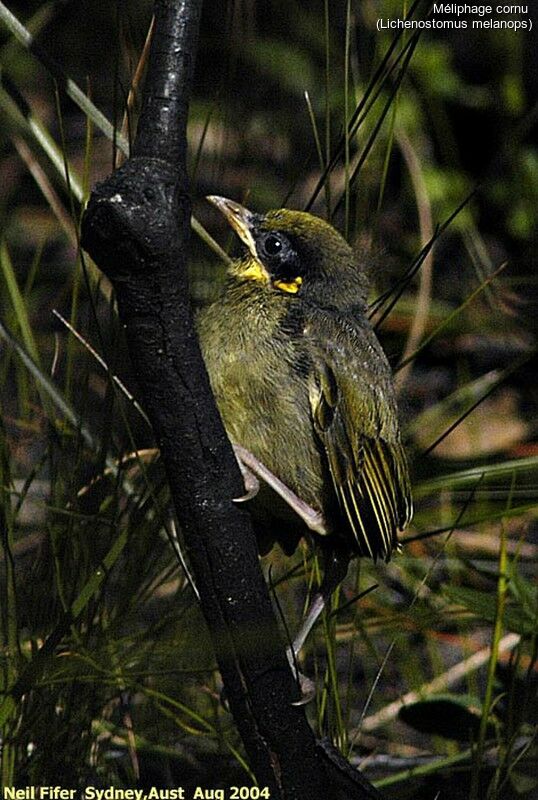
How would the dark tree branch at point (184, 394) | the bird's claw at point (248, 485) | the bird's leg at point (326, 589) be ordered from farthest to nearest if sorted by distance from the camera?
the bird's leg at point (326, 589)
the bird's claw at point (248, 485)
the dark tree branch at point (184, 394)

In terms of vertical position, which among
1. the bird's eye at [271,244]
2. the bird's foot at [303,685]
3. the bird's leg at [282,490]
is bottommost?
the bird's foot at [303,685]

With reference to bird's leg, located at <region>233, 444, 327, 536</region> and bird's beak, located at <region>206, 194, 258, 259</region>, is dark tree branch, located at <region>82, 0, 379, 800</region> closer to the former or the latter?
bird's leg, located at <region>233, 444, 327, 536</region>

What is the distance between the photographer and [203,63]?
4.02 meters

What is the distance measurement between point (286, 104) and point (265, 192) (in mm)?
274

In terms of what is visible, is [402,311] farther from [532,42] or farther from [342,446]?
[342,446]

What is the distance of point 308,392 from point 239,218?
0.27 meters

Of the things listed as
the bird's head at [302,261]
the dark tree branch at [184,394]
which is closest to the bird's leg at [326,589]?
the dark tree branch at [184,394]

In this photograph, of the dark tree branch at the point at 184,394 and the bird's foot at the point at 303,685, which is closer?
the dark tree branch at the point at 184,394

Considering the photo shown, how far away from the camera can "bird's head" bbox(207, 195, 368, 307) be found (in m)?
1.70

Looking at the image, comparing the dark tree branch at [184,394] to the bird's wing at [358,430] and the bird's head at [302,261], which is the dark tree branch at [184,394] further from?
the bird's head at [302,261]

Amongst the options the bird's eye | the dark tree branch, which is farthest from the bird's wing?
the dark tree branch

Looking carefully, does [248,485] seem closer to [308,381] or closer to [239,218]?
[308,381]

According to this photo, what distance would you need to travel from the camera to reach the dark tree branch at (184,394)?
1.14 m

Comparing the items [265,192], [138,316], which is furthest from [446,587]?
[265,192]
